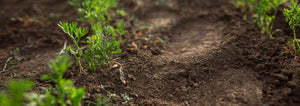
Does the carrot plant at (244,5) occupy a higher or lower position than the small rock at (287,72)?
higher

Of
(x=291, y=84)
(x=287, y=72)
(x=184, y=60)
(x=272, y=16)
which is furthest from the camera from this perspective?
(x=272, y=16)

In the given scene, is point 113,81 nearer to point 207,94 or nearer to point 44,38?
point 207,94

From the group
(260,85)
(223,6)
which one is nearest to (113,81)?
(260,85)

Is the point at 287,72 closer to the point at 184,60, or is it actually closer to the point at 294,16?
the point at 294,16

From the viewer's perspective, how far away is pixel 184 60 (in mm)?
2699

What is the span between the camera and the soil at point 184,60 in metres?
2.24

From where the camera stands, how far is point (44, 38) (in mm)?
3414

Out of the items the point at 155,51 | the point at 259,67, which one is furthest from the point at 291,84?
the point at 155,51

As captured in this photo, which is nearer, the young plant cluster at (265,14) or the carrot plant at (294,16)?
the carrot plant at (294,16)

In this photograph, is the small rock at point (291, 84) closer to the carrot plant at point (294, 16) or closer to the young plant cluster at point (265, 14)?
the carrot plant at point (294, 16)

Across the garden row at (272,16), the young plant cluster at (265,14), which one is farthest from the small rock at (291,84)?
the young plant cluster at (265,14)

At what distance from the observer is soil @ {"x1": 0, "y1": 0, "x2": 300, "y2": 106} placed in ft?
7.36

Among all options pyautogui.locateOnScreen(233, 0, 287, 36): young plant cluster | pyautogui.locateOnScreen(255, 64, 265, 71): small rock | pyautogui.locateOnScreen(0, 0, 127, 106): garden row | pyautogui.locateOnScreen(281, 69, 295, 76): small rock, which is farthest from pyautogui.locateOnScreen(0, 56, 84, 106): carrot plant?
pyautogui.locateOnScreen(233, 0, 287, 36): young plant cluster

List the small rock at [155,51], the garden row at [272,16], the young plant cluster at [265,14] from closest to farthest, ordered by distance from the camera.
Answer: the garden row at [272,16], the young plant cluster at [265,14], the small rock at [155,51]
